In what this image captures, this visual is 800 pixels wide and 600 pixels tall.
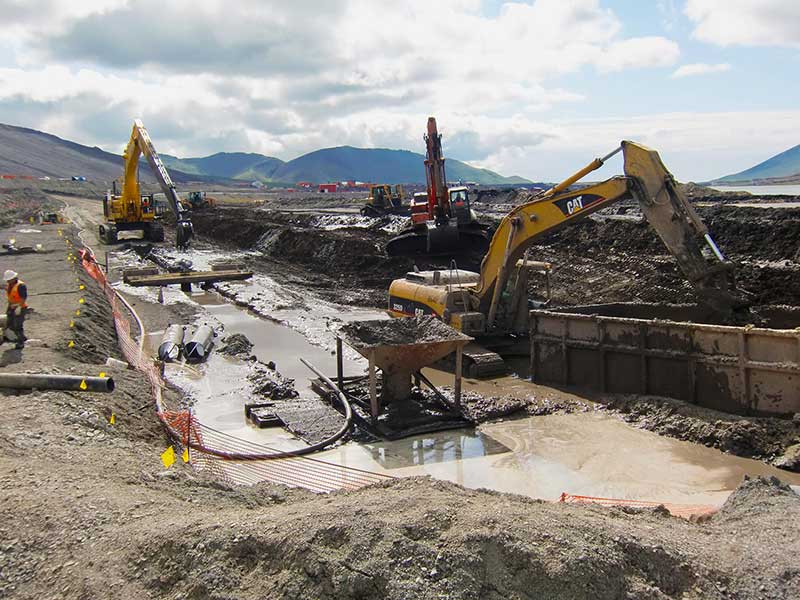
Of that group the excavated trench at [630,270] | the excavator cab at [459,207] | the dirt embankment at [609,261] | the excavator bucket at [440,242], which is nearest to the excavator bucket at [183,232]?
the excavated trench at [630,270]

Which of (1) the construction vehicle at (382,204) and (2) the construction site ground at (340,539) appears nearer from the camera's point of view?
(2) the construction site ground at (340,539)

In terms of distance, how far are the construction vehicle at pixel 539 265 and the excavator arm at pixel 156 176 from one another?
71.2ft

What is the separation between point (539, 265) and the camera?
15.2 m

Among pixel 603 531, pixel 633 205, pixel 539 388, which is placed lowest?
pixel 539 388

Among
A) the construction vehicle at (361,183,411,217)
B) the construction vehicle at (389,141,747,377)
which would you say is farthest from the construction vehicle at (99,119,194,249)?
the construction vehicle at (389,141,747,377)

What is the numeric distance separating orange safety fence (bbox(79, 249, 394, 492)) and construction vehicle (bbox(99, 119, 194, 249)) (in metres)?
26.1

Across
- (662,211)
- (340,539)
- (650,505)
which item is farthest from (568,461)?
(340,539)

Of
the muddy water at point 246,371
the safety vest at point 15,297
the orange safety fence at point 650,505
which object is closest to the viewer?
the orange safety fence at point 650,505

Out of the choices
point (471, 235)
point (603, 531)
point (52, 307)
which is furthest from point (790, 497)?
point (471, 235)

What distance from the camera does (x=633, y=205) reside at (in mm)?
36562

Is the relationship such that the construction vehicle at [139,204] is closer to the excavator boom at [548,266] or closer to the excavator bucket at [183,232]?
the excavator bucket at [183,232]

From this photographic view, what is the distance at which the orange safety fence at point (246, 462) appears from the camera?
9258 mm

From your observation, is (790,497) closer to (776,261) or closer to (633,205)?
(776,261)

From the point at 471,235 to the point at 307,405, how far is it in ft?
54.5
